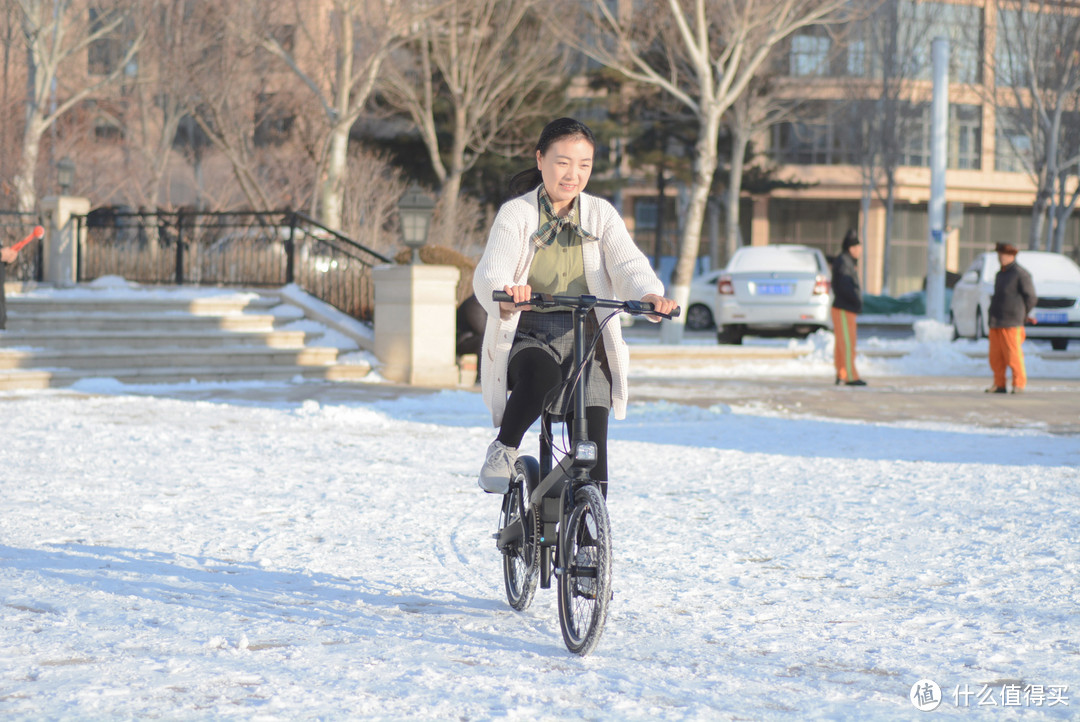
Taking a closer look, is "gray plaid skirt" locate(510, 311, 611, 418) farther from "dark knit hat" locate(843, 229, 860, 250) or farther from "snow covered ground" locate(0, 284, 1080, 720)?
"dark knit hat" locate(843, 229, 860, 250)

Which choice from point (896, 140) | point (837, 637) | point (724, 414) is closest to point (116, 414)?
point (724, 414)

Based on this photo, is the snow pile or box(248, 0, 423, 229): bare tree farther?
box(248, 0, 423, 229): bare tree

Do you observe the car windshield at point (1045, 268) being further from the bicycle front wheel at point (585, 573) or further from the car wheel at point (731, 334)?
the bicycle front wheel at point (585, 573)

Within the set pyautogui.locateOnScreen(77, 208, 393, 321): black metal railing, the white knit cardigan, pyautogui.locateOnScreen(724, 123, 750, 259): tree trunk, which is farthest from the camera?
pyautogui.locateOnScreen(724, 123, 750, 259): tree trunk

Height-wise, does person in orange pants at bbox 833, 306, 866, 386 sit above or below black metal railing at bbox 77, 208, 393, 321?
below

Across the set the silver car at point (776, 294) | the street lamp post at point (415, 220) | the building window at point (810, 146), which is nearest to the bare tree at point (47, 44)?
the street lamp post at point (415, 220)

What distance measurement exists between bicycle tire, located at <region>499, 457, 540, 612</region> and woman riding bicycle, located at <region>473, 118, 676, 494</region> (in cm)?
18

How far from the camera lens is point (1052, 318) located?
1991 centimetres

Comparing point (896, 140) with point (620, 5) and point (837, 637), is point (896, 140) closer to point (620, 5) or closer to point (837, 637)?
point (620, 5)

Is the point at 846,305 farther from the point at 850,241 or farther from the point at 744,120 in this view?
the point at 744,120

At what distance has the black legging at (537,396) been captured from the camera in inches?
178

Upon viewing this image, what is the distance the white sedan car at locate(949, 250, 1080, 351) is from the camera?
19938 millimetres

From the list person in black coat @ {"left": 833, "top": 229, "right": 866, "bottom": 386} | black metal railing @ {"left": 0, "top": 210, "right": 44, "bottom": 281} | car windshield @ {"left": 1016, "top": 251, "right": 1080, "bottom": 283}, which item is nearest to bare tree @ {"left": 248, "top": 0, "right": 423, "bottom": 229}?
black metal railing @ {"left": 0, "top": 210, "right": 44, "bottom": 281}

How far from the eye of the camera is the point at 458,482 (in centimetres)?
817
